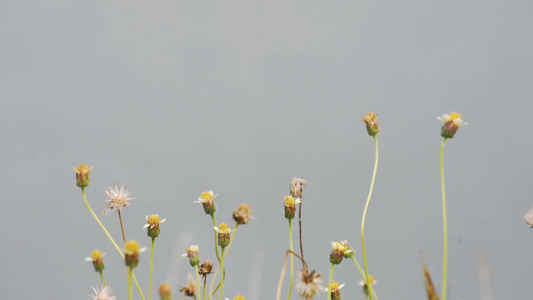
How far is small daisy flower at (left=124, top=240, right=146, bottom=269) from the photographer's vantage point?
718mm

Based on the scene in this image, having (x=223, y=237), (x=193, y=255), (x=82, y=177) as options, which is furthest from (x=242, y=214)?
(x=82, y=177)

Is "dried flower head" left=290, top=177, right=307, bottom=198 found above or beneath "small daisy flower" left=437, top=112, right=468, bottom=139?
beneath

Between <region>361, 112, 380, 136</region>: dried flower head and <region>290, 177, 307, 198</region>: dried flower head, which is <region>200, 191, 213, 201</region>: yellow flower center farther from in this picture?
<region>361, 112, 380, 136</region>: dried flower head

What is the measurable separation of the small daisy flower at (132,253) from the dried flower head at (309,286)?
0.23 m

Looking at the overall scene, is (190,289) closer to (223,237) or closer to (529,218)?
(223,237)

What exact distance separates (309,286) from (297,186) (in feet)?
1.42

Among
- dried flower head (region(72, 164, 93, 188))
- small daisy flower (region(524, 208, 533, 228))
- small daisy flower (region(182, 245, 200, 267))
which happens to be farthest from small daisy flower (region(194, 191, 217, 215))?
small daisy flower (region(524, 208, 533, 228))

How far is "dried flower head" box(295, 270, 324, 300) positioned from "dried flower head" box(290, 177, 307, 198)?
1.30 feet

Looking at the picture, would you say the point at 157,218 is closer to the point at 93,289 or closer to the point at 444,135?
the point at 93,289

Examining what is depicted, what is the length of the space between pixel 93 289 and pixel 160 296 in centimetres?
37

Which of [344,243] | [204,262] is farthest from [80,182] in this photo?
[344,243]

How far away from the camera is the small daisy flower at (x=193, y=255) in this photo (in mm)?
1197

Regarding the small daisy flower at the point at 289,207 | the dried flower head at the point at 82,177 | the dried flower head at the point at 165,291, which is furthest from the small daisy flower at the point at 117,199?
the dried flower head at the point at 165,291

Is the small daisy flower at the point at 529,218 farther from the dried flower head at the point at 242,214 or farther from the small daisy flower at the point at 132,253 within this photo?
the small daisy flower at the point at 132,253
